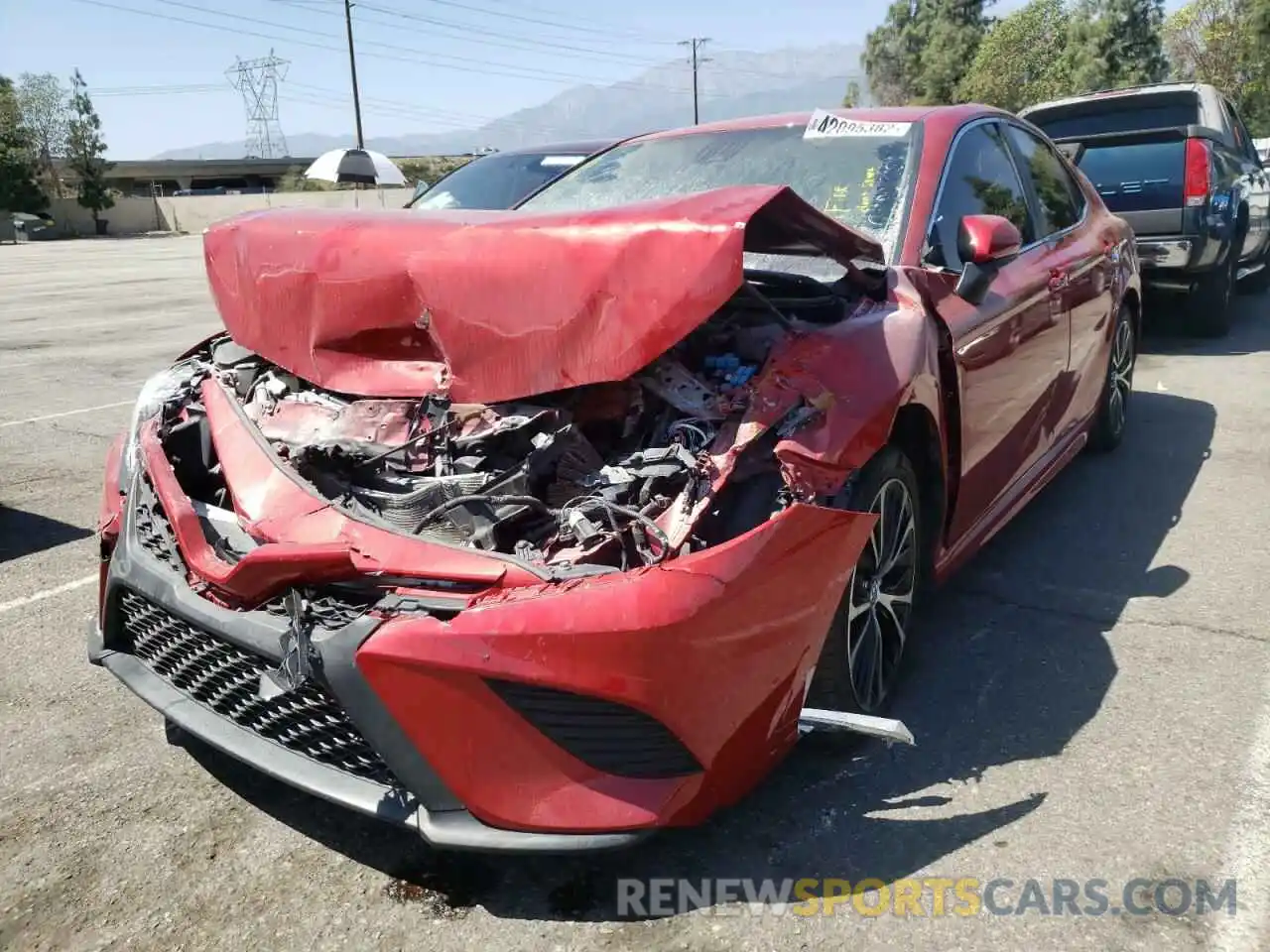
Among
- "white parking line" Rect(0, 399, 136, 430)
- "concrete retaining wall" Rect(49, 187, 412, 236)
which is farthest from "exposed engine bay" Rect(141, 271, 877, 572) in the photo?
"concrete retaining wall" Rect(49, 187, 412, 236)

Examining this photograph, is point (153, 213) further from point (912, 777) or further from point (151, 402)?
point (912, 777)

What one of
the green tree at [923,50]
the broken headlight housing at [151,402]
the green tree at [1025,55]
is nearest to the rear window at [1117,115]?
the broken headlight housing at [151,402]

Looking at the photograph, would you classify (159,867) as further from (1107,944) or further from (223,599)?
(1107,944)

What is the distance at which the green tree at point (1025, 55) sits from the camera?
53.6 meters

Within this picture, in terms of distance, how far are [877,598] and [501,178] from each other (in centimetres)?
607

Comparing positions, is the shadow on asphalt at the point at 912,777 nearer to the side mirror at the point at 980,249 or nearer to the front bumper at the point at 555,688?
the front bumper at the point at 555,688

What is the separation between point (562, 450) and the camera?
2.46 m

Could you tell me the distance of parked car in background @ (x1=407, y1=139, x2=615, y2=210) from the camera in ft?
25.6

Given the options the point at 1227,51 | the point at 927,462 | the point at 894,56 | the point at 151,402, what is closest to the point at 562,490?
the point at 927,462

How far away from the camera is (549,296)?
8.29 ft

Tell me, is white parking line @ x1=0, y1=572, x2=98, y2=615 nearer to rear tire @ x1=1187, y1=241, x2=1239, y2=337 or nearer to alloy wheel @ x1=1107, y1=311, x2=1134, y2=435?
alloy wheel @ x1=1107, y1=311, x2=1134, y2=435

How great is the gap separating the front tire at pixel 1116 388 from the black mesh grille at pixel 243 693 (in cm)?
415

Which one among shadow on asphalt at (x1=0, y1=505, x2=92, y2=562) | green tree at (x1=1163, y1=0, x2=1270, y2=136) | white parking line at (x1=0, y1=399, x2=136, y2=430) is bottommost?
white parking line at (x1=0, y1=399, x2=136, y2=430)

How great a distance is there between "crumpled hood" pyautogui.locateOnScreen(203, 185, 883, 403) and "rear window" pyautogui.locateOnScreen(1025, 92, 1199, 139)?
757 cm
